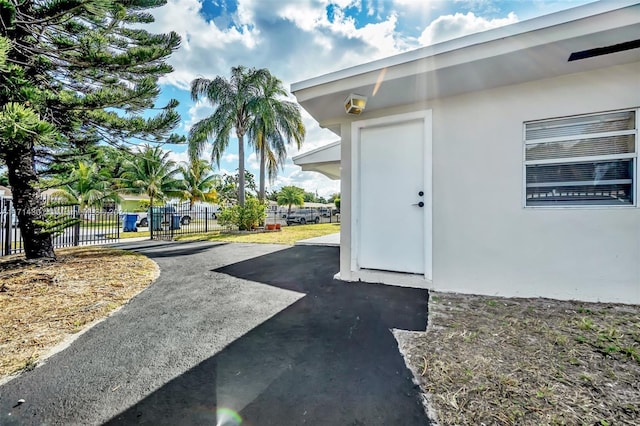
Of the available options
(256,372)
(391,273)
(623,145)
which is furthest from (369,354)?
(623,145)

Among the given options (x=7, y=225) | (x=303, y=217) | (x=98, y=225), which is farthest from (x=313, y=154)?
(x=303, y=217)

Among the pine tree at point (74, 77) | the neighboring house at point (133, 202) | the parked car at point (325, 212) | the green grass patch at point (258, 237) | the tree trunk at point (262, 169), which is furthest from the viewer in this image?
the neighboring house at point (133, 202)

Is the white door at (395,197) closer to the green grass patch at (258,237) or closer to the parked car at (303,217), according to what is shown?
the green grass patch at (258,237)

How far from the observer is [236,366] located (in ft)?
6.59

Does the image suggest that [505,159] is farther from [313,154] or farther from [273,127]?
[273,127]

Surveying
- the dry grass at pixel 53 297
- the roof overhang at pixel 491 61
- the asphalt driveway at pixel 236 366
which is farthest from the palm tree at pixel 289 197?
the asphalt driveway at pixel 236 366

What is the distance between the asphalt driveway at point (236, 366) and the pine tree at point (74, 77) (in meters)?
3.29

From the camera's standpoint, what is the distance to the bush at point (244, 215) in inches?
526

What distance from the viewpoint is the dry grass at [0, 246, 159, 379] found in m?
2.33

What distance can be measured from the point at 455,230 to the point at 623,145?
1948mm

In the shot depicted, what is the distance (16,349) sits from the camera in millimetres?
2242

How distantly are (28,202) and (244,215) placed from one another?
27.2 feet

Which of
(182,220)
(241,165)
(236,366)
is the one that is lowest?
(236,366)

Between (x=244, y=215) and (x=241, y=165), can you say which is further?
(x=241, y=165)
